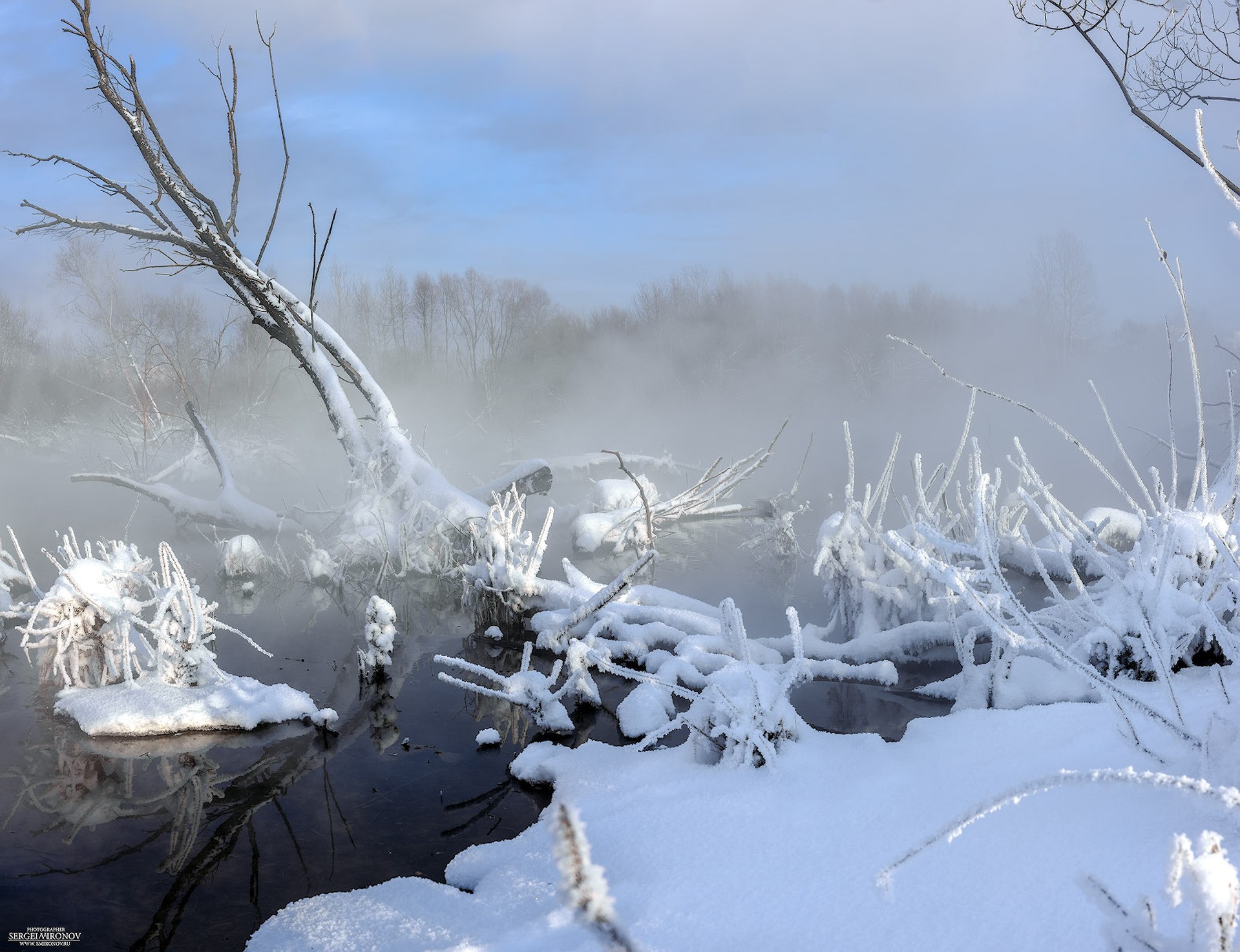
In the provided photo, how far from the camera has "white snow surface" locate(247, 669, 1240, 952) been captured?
2035 mm

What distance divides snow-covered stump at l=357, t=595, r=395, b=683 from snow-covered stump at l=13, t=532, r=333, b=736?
2.11 feet

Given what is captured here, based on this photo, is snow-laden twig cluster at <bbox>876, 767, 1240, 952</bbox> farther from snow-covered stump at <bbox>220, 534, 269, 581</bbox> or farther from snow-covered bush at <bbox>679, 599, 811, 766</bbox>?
snow-covered stump at <bbox>220, 534, 269, 581</bbox>

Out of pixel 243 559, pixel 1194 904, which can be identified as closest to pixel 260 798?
pixel 1194 904

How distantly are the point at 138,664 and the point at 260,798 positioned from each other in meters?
1.76

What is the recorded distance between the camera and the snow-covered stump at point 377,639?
221 inches

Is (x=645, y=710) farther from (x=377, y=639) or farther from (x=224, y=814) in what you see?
(x=224, y=814)

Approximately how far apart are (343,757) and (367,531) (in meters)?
4.72

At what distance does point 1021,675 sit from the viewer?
173 inches

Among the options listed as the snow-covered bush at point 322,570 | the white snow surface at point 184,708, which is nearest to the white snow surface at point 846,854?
the white snow surface at point 184,708

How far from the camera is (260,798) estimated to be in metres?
4.02

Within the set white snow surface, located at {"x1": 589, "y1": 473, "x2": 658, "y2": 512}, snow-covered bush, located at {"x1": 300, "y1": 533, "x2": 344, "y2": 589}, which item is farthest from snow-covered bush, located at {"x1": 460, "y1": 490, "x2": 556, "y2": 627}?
white snow surface, located at {"x1": 589, "y1": 473, "x2": 658, "y2": 512}

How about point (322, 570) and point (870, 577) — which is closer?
point (870, 577)

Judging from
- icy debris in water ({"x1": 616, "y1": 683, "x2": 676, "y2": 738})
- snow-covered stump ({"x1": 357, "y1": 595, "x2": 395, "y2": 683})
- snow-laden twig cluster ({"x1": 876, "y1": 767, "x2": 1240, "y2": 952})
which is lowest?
icy debris in water ({"x1": 616, "y1": 683, "x2": 676, "y2": 738})

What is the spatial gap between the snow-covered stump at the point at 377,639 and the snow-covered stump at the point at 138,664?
644 millimetres
